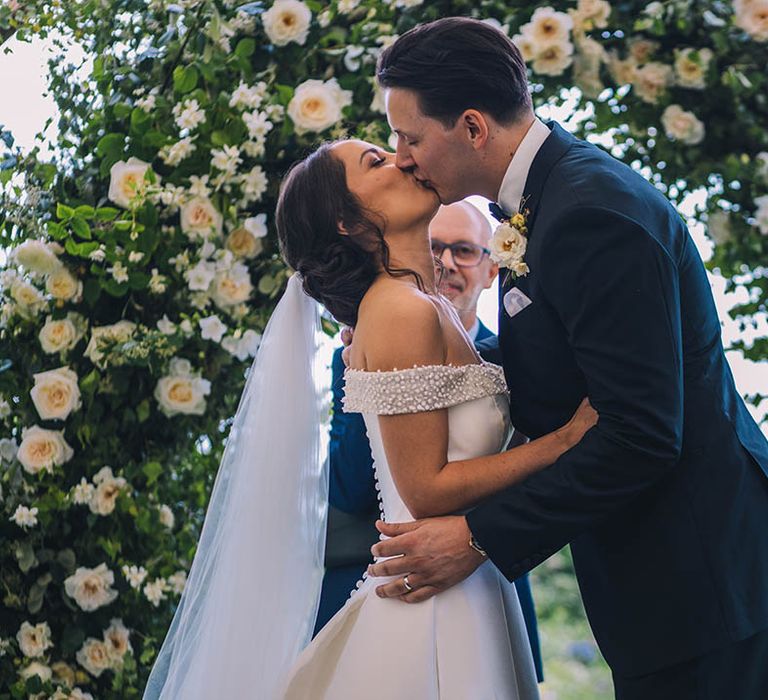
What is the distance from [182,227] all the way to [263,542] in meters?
0.83

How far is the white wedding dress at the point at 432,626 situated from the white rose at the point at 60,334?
88cm

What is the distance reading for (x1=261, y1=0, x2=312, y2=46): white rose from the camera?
2582mm

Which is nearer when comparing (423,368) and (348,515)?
(423,368)

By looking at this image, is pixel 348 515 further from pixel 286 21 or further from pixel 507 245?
pixel 286 21

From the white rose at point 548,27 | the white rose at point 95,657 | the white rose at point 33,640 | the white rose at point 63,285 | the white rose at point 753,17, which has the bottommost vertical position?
the white rose at point 95,657

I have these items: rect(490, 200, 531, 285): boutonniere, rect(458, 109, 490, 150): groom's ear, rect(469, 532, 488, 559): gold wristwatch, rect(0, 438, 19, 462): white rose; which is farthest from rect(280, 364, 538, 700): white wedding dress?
rect(0, 438, 19, 462): white rose

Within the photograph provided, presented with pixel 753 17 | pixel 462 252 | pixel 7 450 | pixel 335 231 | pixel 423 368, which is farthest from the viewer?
pixel 462 252

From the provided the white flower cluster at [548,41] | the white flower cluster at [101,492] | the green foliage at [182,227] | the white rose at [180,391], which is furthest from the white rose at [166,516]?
the white flower cluster at [548,41]

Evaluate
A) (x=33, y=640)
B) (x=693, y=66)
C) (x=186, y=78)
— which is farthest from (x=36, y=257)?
(x=693, y=66)

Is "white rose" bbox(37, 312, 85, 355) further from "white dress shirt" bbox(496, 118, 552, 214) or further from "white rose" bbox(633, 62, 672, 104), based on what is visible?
"white rose" bbox(633, 62, 672, 104)

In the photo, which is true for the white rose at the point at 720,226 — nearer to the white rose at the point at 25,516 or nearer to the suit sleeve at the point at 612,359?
the suit sleeve at the point at 612,359

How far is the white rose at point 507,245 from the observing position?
1859mm

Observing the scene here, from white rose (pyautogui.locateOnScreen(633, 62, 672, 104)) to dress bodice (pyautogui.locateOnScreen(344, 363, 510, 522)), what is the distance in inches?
34.1

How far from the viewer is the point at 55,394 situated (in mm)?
2574
